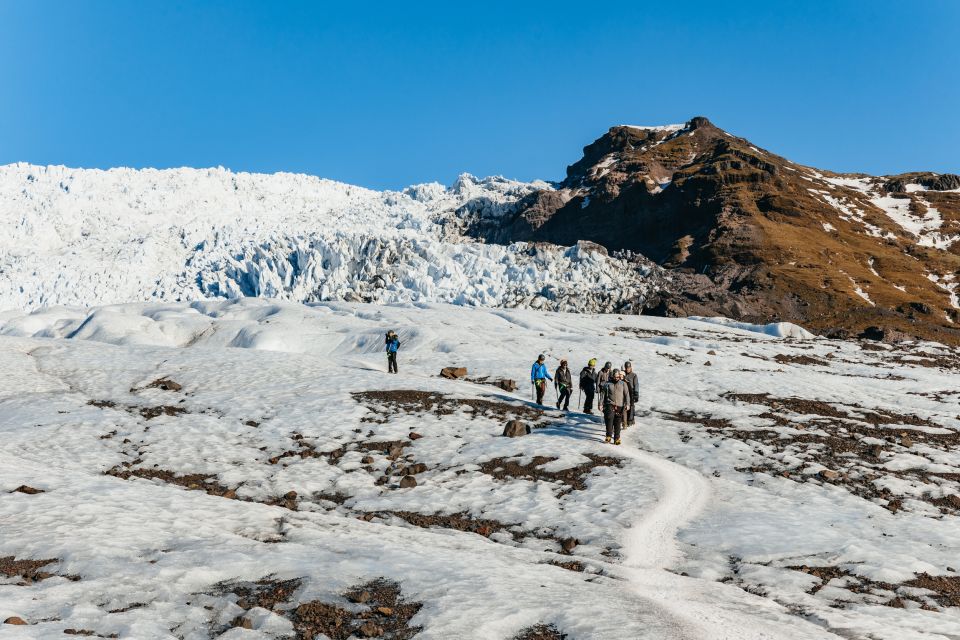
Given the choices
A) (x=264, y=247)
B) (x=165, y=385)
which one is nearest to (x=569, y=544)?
(x=165, y=385)

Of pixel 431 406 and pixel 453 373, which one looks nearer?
pixel 431 406

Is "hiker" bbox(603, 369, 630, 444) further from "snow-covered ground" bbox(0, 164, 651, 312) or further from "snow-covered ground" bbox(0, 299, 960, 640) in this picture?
"snow-covered ground" bbox(0, 164, 651, 312)

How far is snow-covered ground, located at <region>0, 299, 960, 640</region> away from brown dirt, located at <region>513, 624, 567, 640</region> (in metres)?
0.15

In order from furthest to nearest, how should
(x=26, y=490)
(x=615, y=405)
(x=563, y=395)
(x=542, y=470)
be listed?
1. (x=563, y=395)
2. (x=615, y=405)
3. (x=542, y=470)
4. (x=26, y=490)

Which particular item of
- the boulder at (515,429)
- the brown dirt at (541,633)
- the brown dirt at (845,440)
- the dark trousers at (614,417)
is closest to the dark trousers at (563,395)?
the brown dirt at (845,440)

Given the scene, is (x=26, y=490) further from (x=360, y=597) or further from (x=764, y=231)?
(x=764, y=231)

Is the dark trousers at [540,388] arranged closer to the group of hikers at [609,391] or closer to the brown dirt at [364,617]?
the group of hikers at [609,391]

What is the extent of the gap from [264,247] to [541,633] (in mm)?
120804

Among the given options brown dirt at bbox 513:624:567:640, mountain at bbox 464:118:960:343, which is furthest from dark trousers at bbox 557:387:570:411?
mountain at bbox 464:118:960:343

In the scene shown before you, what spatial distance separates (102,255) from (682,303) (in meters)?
111

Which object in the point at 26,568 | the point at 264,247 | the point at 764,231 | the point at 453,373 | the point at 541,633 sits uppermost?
the point at 764,231

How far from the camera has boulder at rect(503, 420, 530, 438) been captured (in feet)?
75.8

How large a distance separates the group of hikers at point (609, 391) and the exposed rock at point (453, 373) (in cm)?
710

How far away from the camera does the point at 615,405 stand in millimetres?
22422
